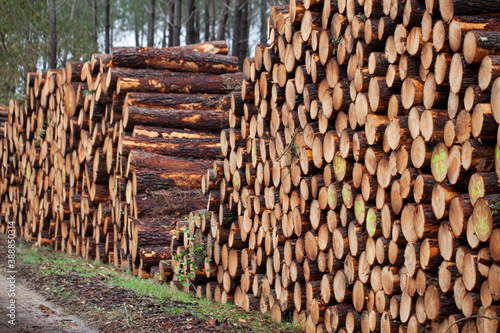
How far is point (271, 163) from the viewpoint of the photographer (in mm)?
5465

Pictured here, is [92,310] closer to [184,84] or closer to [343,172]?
[343,172]

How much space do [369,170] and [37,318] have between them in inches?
149

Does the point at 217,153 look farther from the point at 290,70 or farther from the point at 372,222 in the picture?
the point at 372,222

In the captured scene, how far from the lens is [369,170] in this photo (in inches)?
162

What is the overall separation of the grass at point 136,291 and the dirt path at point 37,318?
0.86ft

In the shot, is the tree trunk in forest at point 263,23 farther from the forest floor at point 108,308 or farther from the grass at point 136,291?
the forest floor at point 108,308

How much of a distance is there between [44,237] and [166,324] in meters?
7.37

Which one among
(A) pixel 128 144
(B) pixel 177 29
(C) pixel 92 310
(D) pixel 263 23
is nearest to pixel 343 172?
(C) pixel 92 310

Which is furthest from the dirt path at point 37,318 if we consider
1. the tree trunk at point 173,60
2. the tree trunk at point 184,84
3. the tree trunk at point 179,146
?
the tree trunk at point 173,60

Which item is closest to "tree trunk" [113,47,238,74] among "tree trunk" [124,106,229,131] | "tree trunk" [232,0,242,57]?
"tree trunk" [124,106,229,131]

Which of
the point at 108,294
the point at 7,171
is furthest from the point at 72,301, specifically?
the point at 7,171

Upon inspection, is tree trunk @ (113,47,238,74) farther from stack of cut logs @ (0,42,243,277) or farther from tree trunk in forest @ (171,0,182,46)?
tree trunk in forest @ (171,0,182,46)

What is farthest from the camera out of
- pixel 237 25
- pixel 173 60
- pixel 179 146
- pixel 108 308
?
pixel 237 25

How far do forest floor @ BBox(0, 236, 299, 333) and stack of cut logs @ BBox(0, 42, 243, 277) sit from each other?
102 cm
